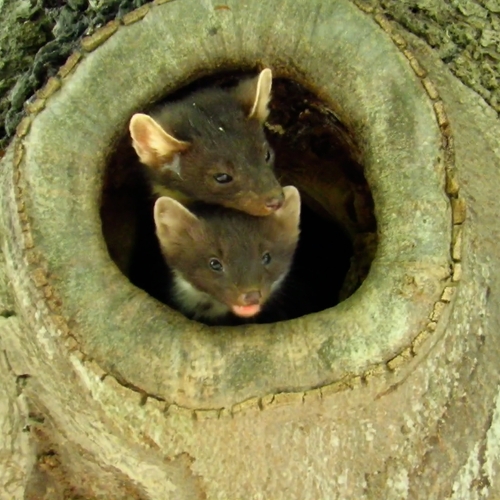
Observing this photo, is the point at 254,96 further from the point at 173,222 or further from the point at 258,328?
the point at 258,328

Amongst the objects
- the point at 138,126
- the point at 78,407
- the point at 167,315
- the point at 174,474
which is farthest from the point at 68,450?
the point at 138,126

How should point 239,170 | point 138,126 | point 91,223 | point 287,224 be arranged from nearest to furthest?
point 91,223 → point 138,126 → point 239,170 → point 287,224

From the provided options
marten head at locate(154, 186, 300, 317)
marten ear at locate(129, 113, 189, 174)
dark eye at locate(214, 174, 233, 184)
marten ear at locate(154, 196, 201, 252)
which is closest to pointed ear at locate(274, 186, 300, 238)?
marten head at locate(154, 186, 300, 317)

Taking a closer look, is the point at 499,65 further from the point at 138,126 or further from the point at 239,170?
the point at 138,126

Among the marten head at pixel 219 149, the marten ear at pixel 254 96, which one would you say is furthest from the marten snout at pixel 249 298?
the marten ear at pixel 254 96

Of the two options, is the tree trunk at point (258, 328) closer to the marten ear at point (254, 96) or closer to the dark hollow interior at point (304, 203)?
the marten ear at point (254, 96)

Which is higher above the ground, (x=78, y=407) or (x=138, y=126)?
(x=138, y=126)

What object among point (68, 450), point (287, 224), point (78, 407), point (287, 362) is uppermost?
point (287, 224)

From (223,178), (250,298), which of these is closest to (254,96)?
(223,178)
